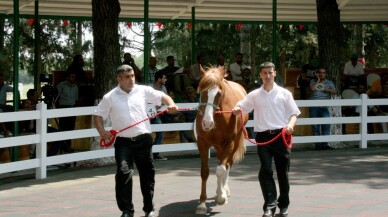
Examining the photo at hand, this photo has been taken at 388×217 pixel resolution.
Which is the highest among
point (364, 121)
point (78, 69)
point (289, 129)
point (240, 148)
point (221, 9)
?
point (221, 9)

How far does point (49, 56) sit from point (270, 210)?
3053 centimetres

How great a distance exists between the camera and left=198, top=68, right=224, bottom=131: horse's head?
11.1m

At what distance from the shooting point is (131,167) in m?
10.3

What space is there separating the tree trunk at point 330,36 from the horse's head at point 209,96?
986 centimetres

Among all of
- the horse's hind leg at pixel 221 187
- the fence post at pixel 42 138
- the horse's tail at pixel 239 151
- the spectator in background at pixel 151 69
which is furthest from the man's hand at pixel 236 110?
the spectator in background at pixel 151 69

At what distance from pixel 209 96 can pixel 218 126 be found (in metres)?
0.65

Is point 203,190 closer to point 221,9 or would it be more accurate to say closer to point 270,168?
point 270,168

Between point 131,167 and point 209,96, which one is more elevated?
point 209,96

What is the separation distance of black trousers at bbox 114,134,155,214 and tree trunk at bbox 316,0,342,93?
440 inches

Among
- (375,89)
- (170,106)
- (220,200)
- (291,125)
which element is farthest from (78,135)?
(375,89)

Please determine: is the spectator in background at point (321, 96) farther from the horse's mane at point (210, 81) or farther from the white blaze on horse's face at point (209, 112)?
the white blaze on horse's face at point (209, 112)

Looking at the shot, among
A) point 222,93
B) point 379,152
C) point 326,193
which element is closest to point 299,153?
point 379,152

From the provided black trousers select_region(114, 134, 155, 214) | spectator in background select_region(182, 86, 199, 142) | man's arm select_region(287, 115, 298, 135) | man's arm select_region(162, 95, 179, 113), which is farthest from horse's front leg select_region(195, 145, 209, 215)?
spectator in background select_region(182, 86, 199, 142)

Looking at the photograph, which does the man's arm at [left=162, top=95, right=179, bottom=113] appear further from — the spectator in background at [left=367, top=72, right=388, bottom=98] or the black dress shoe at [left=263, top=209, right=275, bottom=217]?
the spectator in background at [left=367, top=72, right=388, bottom=98]
